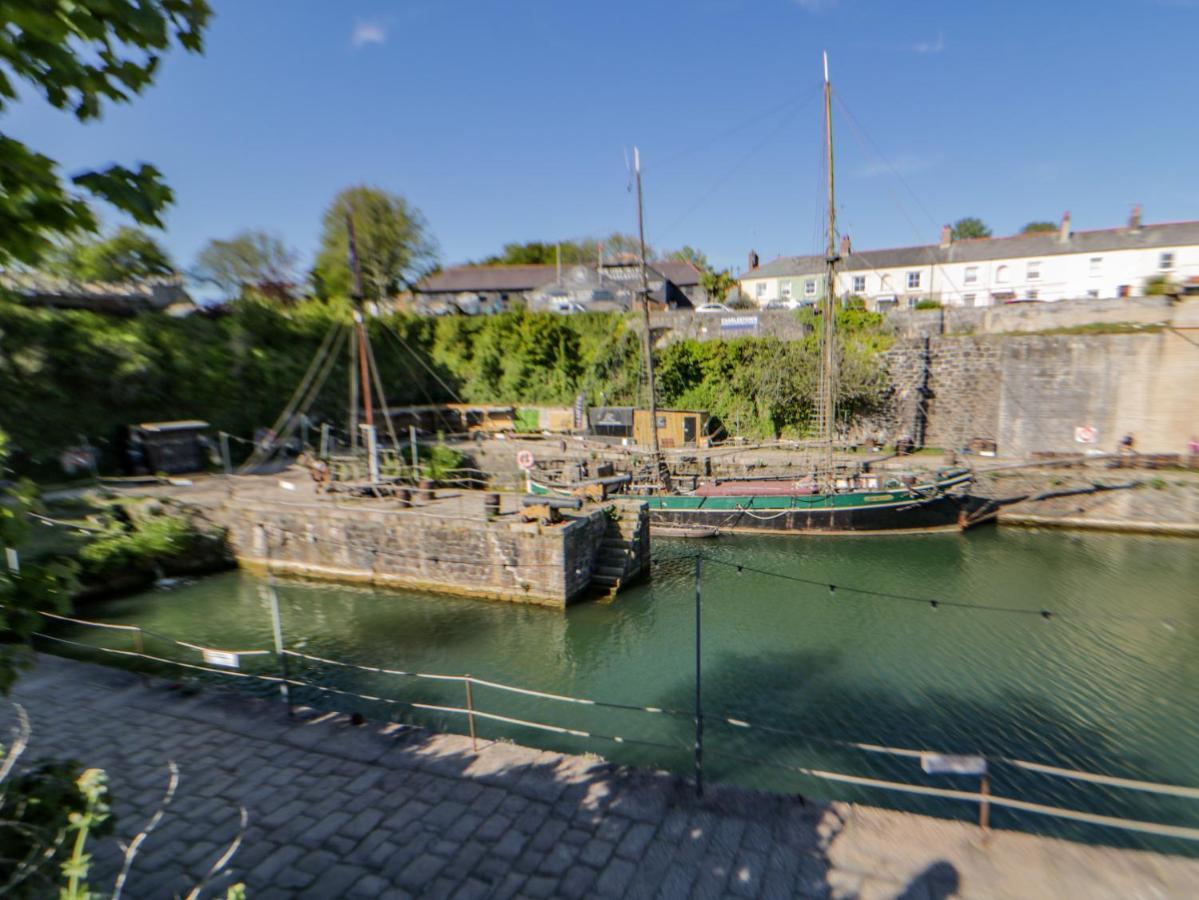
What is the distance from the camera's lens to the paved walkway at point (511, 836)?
5625 millimetres

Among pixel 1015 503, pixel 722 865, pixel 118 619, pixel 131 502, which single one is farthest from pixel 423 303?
pixel 722 865

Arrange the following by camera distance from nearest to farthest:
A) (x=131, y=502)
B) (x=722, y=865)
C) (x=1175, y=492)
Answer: (x=722, y=865) → (x=131, y=502) → (x=1175, y=492)

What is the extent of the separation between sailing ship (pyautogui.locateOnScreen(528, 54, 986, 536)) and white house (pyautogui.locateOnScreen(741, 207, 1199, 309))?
17191 mm

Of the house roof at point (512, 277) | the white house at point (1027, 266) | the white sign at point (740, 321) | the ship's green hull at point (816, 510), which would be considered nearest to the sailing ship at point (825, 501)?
→ the ship's green hull at point (816, 510)

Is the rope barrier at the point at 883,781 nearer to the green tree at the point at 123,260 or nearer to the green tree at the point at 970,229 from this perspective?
the green tree at the point at 123,260

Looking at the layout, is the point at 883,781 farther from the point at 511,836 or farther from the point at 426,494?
the point at 426,494

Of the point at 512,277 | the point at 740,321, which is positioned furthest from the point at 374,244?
the point at 740,321

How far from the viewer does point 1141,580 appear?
59.4 ft

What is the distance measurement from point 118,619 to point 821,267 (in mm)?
48066

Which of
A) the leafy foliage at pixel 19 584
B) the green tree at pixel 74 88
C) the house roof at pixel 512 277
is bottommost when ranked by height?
the leafy foliage at pixel 19 584

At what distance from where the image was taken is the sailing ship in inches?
866

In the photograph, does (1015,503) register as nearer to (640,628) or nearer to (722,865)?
(640,628)

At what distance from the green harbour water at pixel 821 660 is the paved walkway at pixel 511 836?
113cm

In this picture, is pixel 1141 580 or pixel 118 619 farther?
pixel 1141 580
